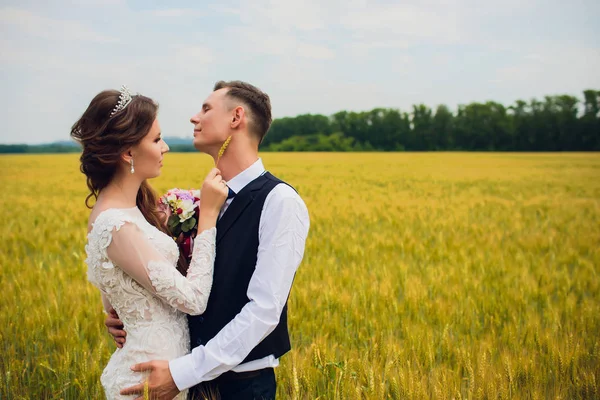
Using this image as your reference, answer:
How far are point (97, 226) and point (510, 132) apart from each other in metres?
71.2

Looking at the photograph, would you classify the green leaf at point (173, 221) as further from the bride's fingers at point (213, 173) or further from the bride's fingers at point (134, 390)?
the bride's fingers at point (134, 390)

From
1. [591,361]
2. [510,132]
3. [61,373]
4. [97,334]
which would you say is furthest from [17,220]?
[510,132]

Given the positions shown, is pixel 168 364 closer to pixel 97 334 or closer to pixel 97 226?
pixel 97 226

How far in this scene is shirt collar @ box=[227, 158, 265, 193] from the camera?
6.56 ft

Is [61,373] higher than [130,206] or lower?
lower

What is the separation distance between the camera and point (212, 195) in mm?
1841

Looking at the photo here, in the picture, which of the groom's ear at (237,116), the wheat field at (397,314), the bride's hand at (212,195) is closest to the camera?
the bride's hand at (212,195)

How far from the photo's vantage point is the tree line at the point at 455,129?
6406cm

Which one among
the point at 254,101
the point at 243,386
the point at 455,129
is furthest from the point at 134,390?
the point at 455,129

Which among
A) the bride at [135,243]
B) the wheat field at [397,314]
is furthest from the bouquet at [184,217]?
the wheat field at [397,314]

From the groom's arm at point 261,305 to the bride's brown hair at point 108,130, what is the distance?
604 millimetres

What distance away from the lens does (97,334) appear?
3.41 meters

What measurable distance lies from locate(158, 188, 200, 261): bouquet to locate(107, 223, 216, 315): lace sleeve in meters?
0.24

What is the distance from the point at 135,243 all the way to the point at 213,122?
1.83 feet
